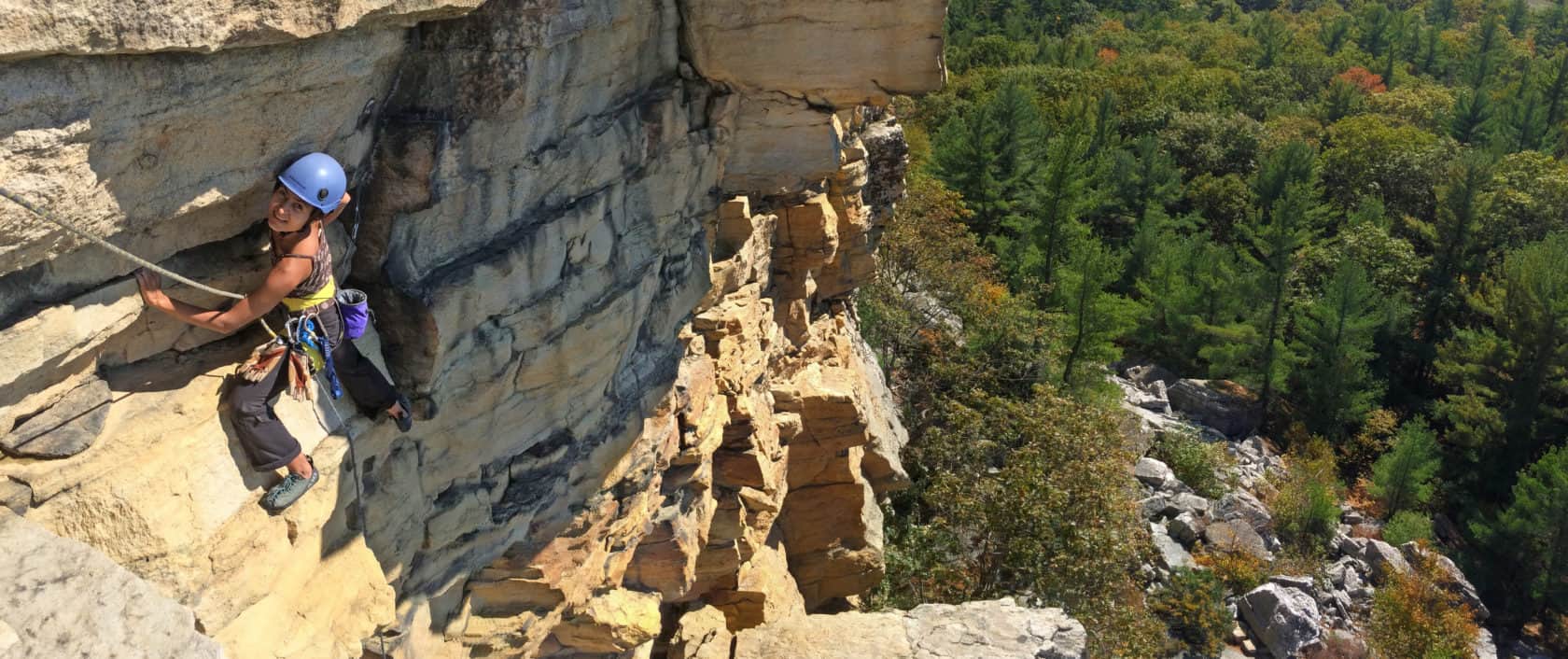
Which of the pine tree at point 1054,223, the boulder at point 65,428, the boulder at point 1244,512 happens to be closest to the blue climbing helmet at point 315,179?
the boulder at point 65,428

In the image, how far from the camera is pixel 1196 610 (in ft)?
55.2

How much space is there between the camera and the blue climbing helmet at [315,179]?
4441mm

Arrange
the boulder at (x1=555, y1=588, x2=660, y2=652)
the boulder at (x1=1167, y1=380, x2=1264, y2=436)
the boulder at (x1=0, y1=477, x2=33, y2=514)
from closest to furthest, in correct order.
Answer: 1. the boulder at (x1=0, y1=477, x2=33, y2=514)
2. the boulder at (x1=555, y1=588, x2=660, y2=652)
3. the boulder at (x1=1167, y1=380, x2=1264, y2=436)

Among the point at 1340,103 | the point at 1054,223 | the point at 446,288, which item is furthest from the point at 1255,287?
the point at 446,288

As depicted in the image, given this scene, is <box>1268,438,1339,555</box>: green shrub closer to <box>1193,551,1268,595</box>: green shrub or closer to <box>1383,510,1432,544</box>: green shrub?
<box>1383,510,1432,544</box>: green shrub

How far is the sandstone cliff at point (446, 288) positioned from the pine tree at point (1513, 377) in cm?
2078

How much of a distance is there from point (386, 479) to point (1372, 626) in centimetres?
1802

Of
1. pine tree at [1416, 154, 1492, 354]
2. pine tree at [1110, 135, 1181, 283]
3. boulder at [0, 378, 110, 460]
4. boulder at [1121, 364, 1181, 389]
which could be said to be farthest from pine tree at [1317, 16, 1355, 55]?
boulder at [0, 378, 110, 460]

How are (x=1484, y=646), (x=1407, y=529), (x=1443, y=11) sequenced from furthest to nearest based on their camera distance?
1. (x=1443, y=11)
2. (x=1407, y=529)
3. (x=1484, y=646)

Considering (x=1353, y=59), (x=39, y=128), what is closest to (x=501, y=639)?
(x=39, y=128)

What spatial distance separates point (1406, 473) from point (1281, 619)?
7935 mm

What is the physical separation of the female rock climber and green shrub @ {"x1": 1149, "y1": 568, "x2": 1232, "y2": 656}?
14.6 meters

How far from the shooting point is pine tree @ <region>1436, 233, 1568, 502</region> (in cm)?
2331

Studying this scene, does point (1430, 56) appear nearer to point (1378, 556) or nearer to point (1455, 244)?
point (1455, 244)
